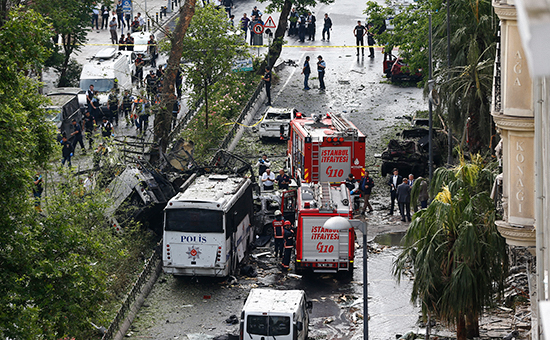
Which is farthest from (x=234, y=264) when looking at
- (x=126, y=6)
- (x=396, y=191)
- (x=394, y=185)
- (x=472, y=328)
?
(x=126, y=6)

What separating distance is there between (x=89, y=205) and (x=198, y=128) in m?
21.0

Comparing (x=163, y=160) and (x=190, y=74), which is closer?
(x=163, y=160)

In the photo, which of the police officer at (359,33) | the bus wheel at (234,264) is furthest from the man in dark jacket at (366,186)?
the police officer at (359,33)

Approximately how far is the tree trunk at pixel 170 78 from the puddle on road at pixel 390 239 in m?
10.6

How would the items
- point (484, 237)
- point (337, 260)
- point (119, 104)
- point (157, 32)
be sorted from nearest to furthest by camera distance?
point (484, 237) < point (337, 260) < point (119, 104) < point (157, 32)

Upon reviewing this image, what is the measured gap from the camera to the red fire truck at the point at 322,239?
74.3 ft

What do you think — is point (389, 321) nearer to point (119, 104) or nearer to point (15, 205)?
point (15, 205)

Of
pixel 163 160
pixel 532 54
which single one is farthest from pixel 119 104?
pixel 532 54

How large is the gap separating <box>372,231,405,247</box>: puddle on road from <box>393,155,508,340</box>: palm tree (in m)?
9.80

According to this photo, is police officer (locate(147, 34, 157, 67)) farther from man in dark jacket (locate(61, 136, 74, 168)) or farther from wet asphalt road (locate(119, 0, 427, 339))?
wet asphalt road (locate(119, 0, 427, 339))

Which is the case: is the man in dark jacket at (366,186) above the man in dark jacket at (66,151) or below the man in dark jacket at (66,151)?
below

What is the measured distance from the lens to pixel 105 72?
4312cm

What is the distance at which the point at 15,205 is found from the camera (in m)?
12.8

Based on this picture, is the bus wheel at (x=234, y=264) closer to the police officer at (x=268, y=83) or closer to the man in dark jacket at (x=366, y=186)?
the man in dark jacket at (x=366, y=186)
